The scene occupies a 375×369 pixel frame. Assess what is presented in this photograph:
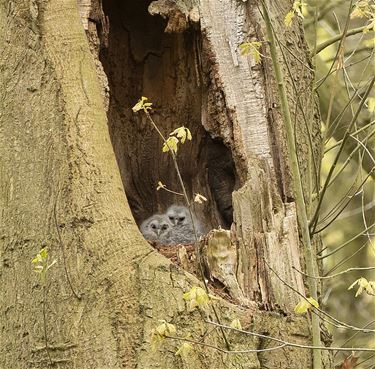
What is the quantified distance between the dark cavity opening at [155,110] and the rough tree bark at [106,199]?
0.29 m

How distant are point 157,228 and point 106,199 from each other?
285cm

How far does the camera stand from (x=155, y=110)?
5805 millimetres

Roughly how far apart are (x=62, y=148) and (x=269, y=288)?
107cm

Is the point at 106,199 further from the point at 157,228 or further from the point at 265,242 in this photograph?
the point at 157,228

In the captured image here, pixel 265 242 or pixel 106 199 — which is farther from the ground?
pixel 106 199

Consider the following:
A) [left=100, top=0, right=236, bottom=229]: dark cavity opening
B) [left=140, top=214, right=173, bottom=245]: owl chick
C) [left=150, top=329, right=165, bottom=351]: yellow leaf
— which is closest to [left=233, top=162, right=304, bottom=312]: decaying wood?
[left=150, top=329, right=165, bottom=351]: yellow leaf

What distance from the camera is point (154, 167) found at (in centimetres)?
605

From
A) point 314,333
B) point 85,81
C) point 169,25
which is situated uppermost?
point 169,25

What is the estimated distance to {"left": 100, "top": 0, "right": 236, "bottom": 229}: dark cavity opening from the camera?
550cm

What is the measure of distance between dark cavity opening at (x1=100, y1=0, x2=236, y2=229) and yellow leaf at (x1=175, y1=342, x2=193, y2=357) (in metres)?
2.21

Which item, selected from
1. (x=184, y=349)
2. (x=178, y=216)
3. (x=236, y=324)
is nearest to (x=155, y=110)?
(x=178, y=216)

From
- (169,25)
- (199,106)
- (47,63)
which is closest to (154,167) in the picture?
(199,106)

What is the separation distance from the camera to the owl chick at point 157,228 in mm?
6383

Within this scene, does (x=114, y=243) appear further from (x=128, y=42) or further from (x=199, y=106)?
(x=128, y=42)
